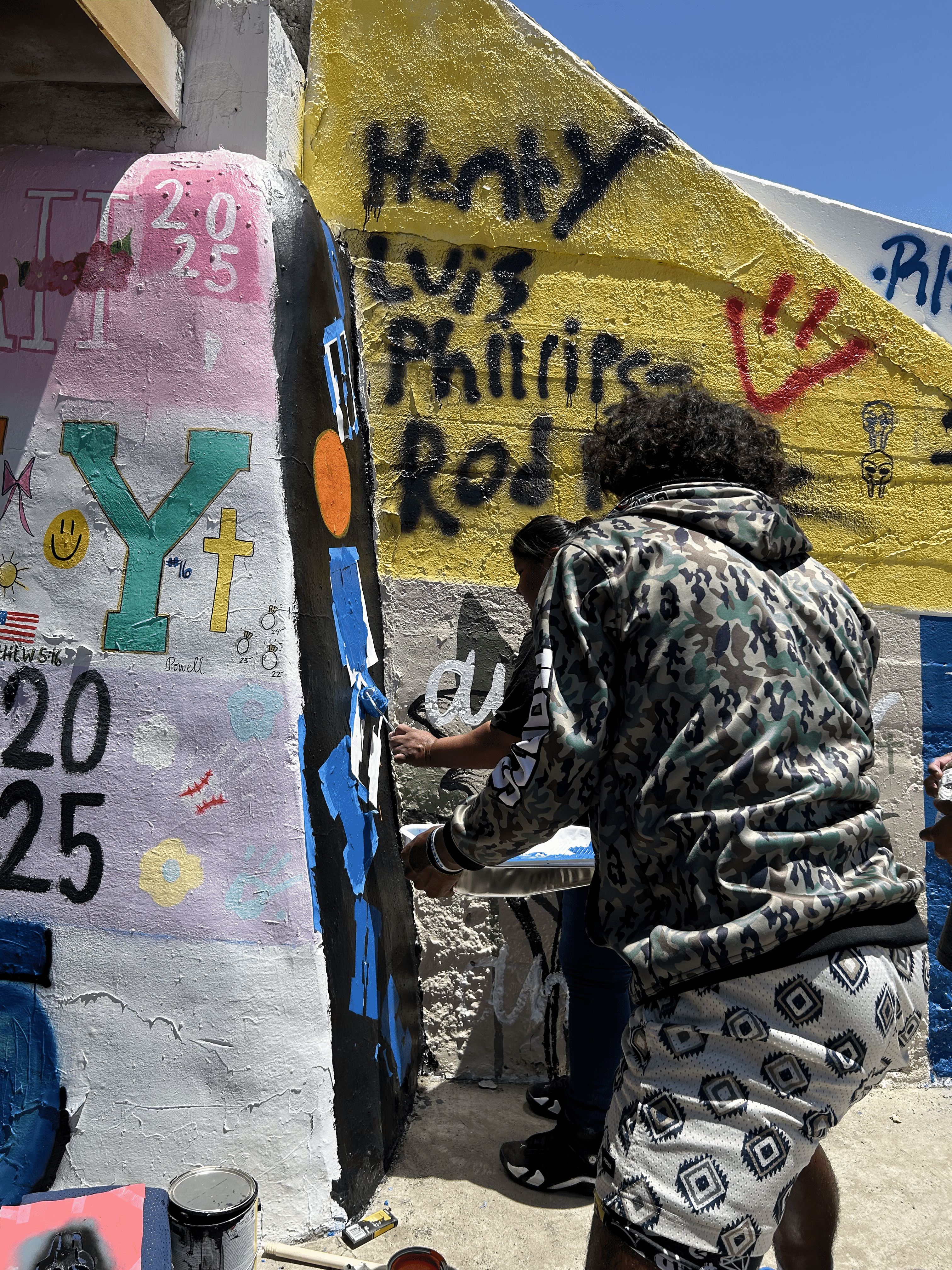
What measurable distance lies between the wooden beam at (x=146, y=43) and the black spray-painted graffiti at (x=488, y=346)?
0.74 m

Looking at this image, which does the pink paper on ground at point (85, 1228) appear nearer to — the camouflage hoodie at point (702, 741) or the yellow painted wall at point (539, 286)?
the camouflage hoodie at point (702, 741)

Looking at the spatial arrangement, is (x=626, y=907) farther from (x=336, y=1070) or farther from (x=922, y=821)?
(x=922, y=821)

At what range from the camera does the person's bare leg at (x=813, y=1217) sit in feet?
5.93

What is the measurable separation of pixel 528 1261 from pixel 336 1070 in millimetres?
637

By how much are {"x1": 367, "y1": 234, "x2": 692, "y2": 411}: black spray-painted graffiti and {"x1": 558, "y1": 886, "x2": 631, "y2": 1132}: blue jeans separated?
1.51 meters

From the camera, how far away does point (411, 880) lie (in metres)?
1.91

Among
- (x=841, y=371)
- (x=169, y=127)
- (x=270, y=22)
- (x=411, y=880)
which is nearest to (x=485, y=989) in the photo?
(x=411, y=880)

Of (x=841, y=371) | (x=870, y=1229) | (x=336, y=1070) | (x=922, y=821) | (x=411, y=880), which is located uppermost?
(x=841, y=371)

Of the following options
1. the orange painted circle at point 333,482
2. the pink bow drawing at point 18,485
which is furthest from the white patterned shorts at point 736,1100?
the pink bow drawing at point 18,485

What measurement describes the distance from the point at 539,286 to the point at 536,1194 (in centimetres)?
279

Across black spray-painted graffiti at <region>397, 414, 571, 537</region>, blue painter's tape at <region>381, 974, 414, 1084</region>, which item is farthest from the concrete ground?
black spray-painted graffiti at <region>397, 414, 571, 537</region>

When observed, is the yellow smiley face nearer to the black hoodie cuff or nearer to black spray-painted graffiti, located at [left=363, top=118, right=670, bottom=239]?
the black hoodie cuff

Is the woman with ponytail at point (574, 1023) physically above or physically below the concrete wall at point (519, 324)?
below

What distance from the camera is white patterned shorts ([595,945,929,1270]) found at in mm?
1286
